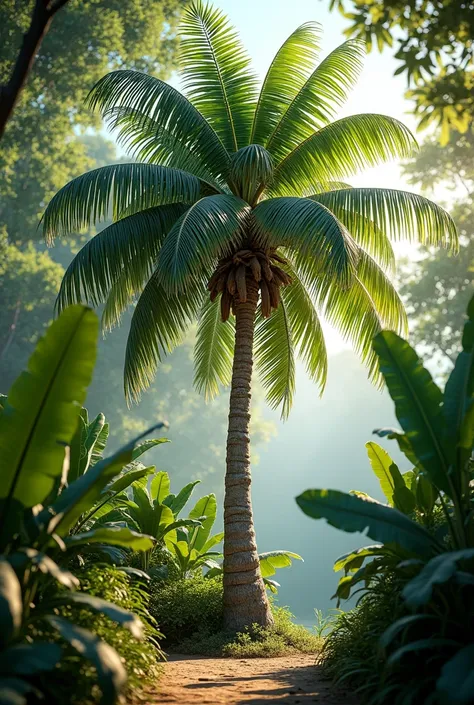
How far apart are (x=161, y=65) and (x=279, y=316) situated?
1494 cm

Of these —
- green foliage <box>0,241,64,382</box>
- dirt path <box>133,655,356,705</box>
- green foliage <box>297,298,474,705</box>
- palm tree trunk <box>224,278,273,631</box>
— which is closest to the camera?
green foliage <box>297,298,474,705</box>

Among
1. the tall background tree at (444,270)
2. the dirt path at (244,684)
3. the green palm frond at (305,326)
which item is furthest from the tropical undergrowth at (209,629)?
the tall background tree at (444,270)

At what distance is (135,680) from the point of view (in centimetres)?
457

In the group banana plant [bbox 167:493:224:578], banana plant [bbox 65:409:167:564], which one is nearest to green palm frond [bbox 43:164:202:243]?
banana plant [bbox 65:409:167:564]

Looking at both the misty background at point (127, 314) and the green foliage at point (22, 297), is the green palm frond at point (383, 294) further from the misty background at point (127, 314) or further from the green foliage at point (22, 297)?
the green foliage at point (22, 297)

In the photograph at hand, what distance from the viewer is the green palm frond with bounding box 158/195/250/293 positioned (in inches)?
320

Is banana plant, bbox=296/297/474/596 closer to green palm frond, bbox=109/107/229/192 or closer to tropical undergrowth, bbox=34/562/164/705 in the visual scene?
tropical undergrowth, bbox=34/562/164/705

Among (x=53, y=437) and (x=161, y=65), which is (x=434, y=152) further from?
(x=53, y=437)

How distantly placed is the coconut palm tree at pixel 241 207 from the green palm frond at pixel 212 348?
4.38 feet

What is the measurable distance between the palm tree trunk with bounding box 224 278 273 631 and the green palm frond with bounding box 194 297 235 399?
2076mm

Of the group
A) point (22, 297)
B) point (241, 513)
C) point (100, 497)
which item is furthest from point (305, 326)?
point (22, 297)

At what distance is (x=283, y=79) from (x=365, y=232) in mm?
2646

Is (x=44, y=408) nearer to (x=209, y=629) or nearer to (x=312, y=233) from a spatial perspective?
(x=312, y=233)

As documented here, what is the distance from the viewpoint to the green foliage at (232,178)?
9.52 m
